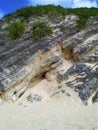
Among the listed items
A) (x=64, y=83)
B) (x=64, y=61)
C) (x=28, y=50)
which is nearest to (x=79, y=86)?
(x=64, y=83)

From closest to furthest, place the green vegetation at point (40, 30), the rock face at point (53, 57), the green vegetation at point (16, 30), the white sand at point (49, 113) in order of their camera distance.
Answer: the white sand at point (49, 113)
the rock face at point (53, 57)
the green vegetation at point (40, 30)
the green vegetation at point (16, 30)

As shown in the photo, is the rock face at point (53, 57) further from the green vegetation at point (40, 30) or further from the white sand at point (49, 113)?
the white sand at point (49, 113)

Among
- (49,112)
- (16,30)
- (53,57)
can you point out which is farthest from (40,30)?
(49,112)

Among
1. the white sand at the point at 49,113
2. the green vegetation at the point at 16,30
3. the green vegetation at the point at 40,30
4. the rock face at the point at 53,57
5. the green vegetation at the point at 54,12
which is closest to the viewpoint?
the white sand at the point at 49,113

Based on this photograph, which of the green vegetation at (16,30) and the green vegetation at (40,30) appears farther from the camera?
the green vegetation at (16,30)

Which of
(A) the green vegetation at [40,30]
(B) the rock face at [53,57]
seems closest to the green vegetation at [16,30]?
(B) the rock face at [53,57]

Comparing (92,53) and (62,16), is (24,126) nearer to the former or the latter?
(92,53)

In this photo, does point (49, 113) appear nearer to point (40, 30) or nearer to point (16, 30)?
point (40, 30)

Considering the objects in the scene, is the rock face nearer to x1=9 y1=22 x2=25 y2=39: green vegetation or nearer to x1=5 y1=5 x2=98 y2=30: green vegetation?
x1=9 y1=22 x2=25 y2=39: green vegetation
